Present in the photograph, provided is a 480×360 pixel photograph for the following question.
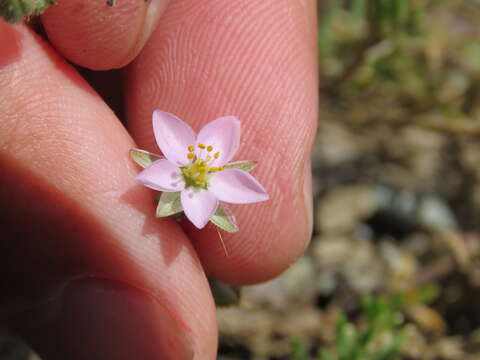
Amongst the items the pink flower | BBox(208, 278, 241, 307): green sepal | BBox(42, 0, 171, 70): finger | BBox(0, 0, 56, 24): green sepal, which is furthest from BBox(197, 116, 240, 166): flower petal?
BBox(0, 0, 56, 24): green sepal

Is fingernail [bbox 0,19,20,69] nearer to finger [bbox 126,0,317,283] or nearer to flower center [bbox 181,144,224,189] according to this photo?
finger [bbox 126,0,317,283]

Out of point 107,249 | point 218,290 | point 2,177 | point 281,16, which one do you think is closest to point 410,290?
point 218,290

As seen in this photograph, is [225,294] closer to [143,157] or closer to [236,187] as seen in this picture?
[236,187]

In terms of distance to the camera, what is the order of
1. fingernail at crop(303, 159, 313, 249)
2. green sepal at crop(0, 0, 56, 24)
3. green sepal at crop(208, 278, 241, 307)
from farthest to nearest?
green sepal at crop(208, 278, 241, 307), fingernail at crop(303, 159, 313, 249), green sepal at crop(0, 0, 56, 24)

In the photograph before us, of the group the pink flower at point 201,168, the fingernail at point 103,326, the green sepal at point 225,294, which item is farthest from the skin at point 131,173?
the green sepal at point 225,294

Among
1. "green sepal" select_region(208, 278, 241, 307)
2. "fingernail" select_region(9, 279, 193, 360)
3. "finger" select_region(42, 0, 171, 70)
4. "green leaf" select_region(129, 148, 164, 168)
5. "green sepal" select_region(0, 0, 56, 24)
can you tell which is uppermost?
"green sepal" select_region(0, 0, 56, 24)

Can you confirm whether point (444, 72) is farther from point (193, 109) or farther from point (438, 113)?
point (193, 109)
